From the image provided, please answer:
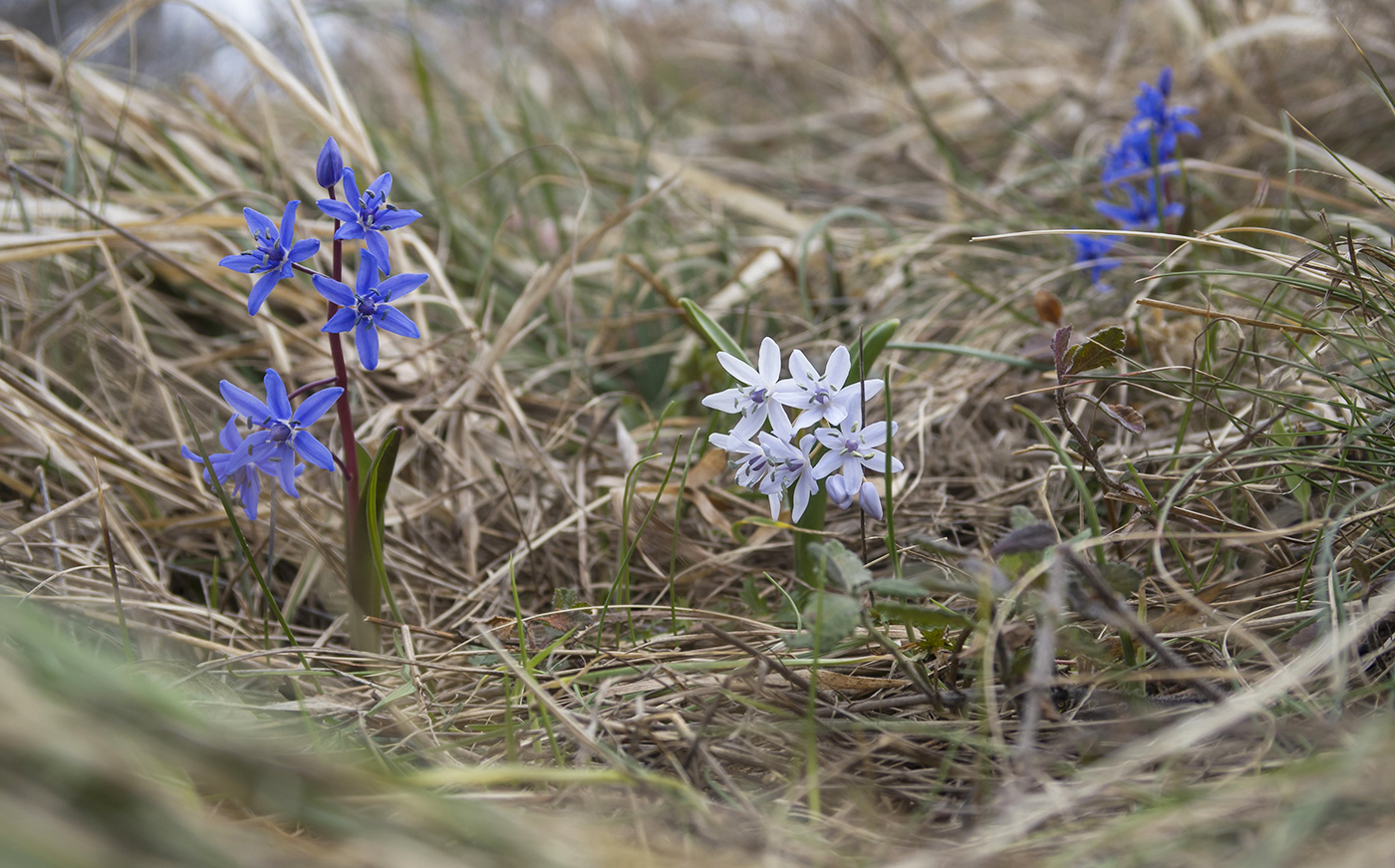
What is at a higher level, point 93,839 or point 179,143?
point 179,143

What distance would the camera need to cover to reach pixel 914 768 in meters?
1.24

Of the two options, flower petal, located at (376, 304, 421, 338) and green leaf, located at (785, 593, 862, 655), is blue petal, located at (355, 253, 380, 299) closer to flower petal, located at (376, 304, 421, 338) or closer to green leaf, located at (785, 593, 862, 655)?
flower petal, located at (376, 304, 421, 338)

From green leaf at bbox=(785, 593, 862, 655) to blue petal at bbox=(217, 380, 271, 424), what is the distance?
90 centimetres

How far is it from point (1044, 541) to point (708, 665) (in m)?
0.54

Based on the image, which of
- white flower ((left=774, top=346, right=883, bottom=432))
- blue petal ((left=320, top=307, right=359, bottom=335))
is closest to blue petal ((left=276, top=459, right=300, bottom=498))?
blue petal ((left=320, top=307, right=359, bottom=335))

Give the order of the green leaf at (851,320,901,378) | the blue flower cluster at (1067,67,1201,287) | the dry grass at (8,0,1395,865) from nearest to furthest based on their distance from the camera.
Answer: the dry grass at (8,0,1395,865)
the green leaf at (851,320,901,378)
the blue flower cluster at (1067,67,1201,287)

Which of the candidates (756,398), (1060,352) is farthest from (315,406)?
(1060,352)

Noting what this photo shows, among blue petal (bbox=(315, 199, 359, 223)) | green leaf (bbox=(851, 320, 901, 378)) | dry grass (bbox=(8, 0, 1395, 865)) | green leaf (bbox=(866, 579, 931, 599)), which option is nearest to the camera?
dry grass (bbox=(8, 0, 1395, 865))

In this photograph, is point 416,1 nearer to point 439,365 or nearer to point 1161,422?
point 439,365

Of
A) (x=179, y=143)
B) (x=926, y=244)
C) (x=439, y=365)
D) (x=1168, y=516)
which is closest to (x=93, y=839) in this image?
(x=1168, y=516)

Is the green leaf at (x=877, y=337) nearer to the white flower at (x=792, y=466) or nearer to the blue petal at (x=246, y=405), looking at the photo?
the white flower at (x=792, y=466)

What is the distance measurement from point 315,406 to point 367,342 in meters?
0.13

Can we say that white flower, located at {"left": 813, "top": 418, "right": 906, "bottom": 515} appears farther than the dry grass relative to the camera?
Yes

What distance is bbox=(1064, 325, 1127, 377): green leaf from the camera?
141 centimetres
